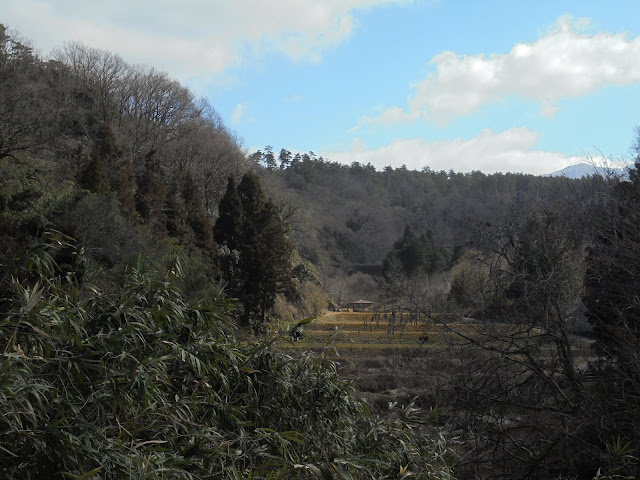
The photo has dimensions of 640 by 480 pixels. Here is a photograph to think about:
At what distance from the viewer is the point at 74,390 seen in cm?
367

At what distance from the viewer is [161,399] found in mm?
3717

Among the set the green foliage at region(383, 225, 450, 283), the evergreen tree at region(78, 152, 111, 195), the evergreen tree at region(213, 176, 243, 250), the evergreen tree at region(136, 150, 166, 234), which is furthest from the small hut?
the evergreen tree at region(78, 152, 111, 195)

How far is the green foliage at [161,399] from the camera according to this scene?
3186 millimetres

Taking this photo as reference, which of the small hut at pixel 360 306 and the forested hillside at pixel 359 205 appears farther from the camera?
the forested hillside at pixel 359 205

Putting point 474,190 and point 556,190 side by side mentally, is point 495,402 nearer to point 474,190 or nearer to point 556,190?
point 556,190

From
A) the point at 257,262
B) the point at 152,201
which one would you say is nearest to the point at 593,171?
the point at 257,262

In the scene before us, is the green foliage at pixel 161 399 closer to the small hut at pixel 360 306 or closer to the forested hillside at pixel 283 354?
the forested hillside at pixel 283 354

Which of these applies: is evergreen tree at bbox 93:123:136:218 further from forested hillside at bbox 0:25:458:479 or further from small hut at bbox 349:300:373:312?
forested hillside at bbox 0:25:458:479

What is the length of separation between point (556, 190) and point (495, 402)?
3.94 m

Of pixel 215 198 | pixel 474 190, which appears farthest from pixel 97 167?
pixel 474 190

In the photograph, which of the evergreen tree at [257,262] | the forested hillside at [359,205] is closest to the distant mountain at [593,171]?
the evergreen tree at [257,262]

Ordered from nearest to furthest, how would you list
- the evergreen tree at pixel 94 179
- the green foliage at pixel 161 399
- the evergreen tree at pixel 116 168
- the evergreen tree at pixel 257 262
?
the green foliage at pixel 161 399 < the evergreen tree at pixel 94 179 < the evergreen tree at pixel 116 168 < the evergreen tree at pixel 257 262

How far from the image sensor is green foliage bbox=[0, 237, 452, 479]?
3.19 m

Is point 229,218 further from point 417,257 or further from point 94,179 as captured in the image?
point 417,257
